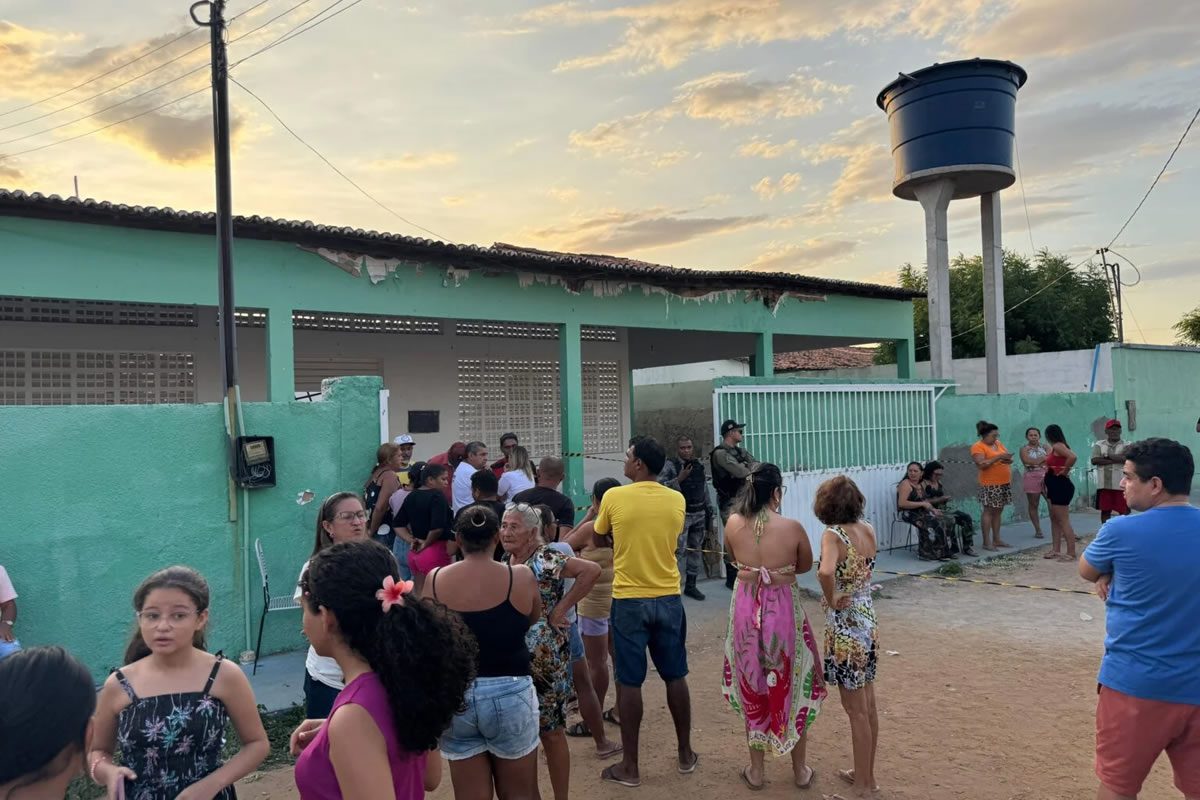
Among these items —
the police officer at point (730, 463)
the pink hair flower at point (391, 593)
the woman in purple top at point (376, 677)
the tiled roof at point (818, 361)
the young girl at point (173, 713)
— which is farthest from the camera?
the tiled roof at point (818, 361)

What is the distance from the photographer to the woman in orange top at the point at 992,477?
10.4 m

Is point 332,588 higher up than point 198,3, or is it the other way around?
point 198,3

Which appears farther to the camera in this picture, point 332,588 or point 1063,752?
point 1063,752

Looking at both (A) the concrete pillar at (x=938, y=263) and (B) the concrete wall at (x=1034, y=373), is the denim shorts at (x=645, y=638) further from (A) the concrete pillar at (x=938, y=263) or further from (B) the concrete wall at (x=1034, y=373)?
(A) the concrete pillar at (x=938, y=263)

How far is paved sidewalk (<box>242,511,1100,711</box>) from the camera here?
5473mm

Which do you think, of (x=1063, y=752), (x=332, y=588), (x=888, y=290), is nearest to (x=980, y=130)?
(x=888, y=290)

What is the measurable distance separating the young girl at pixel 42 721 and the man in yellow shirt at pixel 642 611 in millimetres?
2908

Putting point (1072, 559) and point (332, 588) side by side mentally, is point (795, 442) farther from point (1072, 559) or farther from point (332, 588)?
point (332, 588)

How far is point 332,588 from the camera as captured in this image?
1.97 metres

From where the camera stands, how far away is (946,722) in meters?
4.93

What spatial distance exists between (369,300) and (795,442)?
5.42 meters

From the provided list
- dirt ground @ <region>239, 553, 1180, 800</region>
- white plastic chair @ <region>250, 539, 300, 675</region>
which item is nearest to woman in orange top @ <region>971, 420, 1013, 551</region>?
dirt ground @ <region>239, 553, 1180, 800</region>

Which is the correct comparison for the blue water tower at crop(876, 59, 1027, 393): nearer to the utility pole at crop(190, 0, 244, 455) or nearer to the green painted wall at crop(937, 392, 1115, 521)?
the green painted wall at crop(937, 392, 1115, 521)

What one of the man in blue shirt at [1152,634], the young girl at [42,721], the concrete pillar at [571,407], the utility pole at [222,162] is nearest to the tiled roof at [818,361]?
the concrete pillar at [571,407]
